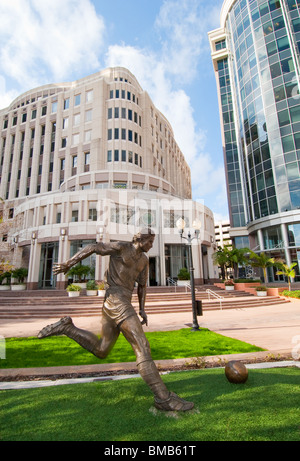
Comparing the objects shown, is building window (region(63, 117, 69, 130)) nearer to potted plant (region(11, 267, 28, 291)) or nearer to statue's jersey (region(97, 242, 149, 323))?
potted plant (region(11, 267, 28, 291))

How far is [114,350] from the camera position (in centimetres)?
644

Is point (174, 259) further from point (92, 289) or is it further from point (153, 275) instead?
point (92, 289)

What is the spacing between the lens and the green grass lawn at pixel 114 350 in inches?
219

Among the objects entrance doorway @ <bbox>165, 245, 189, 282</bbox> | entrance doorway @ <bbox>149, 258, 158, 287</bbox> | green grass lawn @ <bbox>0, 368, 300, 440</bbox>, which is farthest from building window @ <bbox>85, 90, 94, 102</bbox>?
green grass lawn @ <bbox>0, 368, 300, 440</bbox>

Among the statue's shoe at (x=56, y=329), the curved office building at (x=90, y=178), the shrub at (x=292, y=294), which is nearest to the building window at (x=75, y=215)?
the curved office building at (x=90, y=178)

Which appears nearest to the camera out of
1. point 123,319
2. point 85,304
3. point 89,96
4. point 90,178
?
point 123,319

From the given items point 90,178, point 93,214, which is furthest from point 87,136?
point 93,214

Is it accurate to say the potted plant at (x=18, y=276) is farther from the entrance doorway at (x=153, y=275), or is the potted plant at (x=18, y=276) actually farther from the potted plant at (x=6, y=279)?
the entrance doorway at (x=153, y=275)

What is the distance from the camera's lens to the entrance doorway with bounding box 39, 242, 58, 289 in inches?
1067

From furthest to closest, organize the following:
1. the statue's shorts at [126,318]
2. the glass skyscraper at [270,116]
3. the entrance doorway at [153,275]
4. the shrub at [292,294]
A: the glass skyscraper at [270,116], the entrance doorway at [153,275], the shrub at [292,294], the statue's shorts at [126,318]

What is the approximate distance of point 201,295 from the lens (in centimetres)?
2020

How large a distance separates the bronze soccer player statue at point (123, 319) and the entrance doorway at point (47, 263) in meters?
25.4

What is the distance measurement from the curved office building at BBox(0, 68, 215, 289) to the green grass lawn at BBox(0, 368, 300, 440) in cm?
1570

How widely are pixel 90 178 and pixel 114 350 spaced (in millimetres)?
28328
